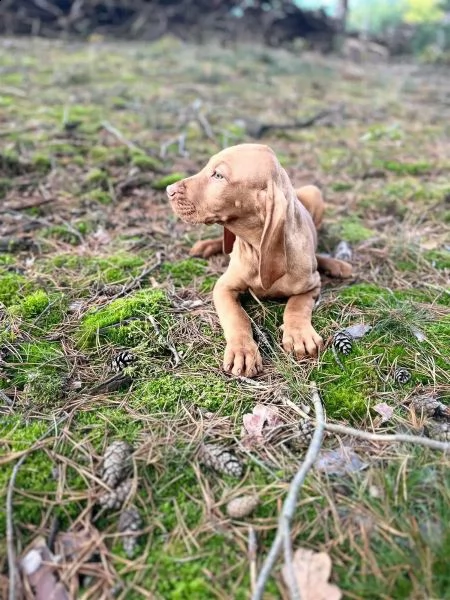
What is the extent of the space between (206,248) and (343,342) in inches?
60.4

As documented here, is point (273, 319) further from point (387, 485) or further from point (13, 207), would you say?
Result: point (13, 207)

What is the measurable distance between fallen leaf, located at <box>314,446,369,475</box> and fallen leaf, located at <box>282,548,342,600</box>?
0.39m

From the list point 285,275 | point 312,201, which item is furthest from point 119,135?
point 285,275

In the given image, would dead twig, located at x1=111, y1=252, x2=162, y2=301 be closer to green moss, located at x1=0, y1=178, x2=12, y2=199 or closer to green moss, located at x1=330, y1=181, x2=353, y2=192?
green moss, located at x1=0, y1=178, x2=12, y2=199

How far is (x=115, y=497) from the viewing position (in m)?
2.07

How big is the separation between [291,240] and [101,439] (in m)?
1.66

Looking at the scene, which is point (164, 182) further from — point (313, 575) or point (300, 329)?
point (313, 575)

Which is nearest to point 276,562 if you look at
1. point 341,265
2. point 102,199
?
point 341,265

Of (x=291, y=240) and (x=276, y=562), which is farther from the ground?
(x=291, y=240)

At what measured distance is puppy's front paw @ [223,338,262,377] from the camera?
2781mm

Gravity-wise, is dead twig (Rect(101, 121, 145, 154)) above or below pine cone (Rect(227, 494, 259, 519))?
above

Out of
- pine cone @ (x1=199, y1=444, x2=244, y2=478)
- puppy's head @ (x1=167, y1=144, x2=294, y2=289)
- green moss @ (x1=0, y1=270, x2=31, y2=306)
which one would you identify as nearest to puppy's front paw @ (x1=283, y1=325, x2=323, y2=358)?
puppy's head @ (x1=167, y1=144, x2=294, y2=289)

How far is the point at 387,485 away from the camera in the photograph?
81.9 inches

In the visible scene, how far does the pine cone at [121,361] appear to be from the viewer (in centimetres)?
280
